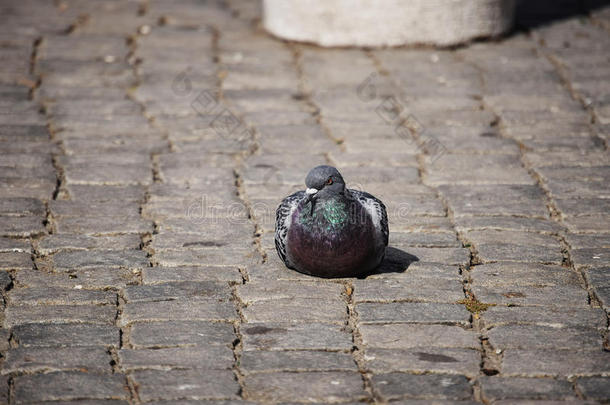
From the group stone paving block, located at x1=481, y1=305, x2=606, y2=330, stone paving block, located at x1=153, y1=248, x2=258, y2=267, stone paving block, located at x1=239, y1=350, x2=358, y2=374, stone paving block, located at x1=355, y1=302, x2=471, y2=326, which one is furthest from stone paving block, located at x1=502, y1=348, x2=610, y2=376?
stone paving block, located at x1=153, y1=248, x2=258, y2=267

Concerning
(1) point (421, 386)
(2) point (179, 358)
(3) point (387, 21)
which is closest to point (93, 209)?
(2) point (179, 358)

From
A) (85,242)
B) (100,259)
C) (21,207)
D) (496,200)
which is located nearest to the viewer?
(100,259)

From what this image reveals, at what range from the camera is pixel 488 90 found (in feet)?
26.4

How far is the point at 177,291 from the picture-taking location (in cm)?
475

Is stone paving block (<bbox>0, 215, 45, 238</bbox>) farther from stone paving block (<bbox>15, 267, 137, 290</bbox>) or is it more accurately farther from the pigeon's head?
the pigeon's head

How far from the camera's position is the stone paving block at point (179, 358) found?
4.04 metres

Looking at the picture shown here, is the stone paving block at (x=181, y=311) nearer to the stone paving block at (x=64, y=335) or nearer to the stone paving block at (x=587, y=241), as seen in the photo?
the stone paving block at (x=64, y=335)

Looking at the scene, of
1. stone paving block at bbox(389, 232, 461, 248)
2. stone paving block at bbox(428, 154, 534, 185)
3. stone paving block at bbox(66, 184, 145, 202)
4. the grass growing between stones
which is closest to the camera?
the grass growing between stones

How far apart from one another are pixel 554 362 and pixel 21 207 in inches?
137

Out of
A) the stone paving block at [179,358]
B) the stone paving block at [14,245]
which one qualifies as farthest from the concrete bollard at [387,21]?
the stone paving block at [179,358]

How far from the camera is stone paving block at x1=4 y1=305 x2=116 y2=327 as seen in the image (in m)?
4.43

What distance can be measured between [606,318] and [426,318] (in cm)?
91

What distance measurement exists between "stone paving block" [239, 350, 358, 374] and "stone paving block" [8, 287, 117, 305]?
93 centimetres

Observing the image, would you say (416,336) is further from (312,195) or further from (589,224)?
(589,224)
